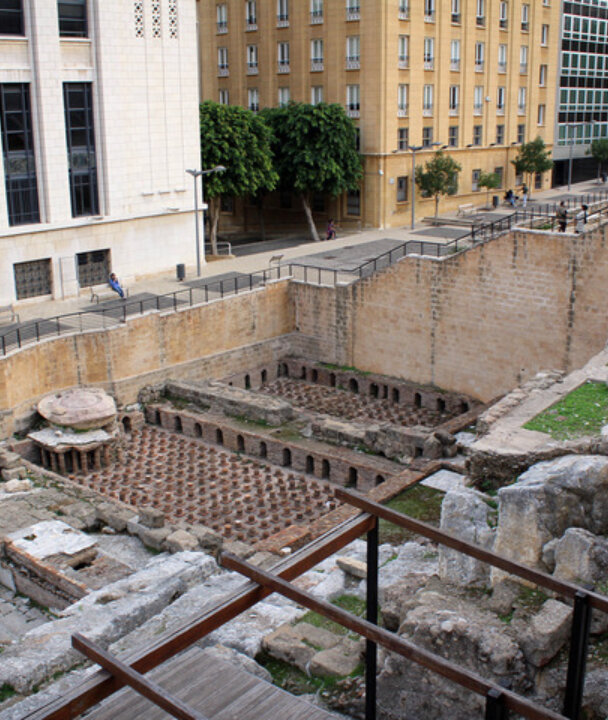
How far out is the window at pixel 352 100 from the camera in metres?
43.7

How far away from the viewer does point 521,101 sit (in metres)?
52.7

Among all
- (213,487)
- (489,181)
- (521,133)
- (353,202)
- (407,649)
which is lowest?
(213,487)

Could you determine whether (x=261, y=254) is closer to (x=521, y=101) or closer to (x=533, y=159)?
(x=533, y=159)

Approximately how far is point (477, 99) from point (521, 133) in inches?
224

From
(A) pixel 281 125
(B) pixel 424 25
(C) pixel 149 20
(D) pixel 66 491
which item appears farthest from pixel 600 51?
(D) pixel 66 491

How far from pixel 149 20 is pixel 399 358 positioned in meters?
15.0

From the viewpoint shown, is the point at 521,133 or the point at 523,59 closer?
the point at 523,59

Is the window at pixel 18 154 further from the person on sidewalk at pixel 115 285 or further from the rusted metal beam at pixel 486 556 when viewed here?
the rusted metal beam at pixel 486 556

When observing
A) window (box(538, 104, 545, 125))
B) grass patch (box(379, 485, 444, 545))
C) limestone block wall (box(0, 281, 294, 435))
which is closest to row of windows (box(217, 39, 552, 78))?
window (box(538, 104, 545, 125))

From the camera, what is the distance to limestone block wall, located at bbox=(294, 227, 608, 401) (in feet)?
84.1

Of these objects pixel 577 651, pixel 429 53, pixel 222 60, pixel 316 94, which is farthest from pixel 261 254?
pixel 577 651

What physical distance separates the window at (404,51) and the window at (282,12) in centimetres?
643

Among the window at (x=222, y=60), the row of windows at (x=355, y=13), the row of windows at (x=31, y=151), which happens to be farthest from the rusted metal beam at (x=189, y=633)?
the window at (x=222, y=60)

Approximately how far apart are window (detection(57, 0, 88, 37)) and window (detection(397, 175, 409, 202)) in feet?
63.1
